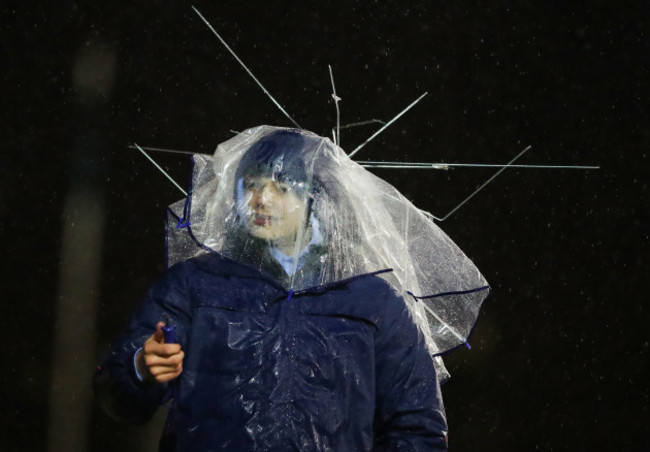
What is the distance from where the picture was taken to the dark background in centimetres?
252

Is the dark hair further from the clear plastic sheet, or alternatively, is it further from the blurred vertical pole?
the blurred vertical pole

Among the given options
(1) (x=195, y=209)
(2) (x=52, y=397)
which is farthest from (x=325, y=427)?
(2) (x=52, y=397)

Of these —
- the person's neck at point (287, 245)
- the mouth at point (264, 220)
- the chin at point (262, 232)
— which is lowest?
the person's neck at point (287, 245)

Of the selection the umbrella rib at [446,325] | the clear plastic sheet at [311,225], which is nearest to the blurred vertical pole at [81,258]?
the clear plastic sheet at [311,225]

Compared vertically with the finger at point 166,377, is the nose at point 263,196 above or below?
above

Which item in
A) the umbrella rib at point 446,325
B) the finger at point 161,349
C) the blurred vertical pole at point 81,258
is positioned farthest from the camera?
the blurred vertical pole at point 81,258

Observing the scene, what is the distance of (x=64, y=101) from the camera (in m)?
2.53

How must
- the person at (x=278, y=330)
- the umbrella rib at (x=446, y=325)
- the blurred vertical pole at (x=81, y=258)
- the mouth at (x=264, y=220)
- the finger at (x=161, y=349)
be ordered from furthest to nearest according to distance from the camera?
the blurred vertical pole at (x=81, y=258) → the umbrella rib at (x=446, y=325) → the mouth at (x=264, y=220) → the person at (x=278, y=330) → the finger at (x=161, y=349)

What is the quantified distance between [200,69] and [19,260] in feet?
2.78

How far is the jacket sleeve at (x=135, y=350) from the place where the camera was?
4.42ft

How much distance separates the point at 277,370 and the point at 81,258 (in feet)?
4.50

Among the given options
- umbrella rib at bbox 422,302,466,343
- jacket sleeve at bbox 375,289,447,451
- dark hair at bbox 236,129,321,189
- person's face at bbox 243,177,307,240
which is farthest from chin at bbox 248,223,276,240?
umbrella rib at bbox 422,302,466,343

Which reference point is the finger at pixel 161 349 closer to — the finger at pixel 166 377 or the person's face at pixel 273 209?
the finger at pixel 166 377

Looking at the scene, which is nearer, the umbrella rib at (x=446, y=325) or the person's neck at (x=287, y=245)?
the person's neck at (x=287, y=245)
